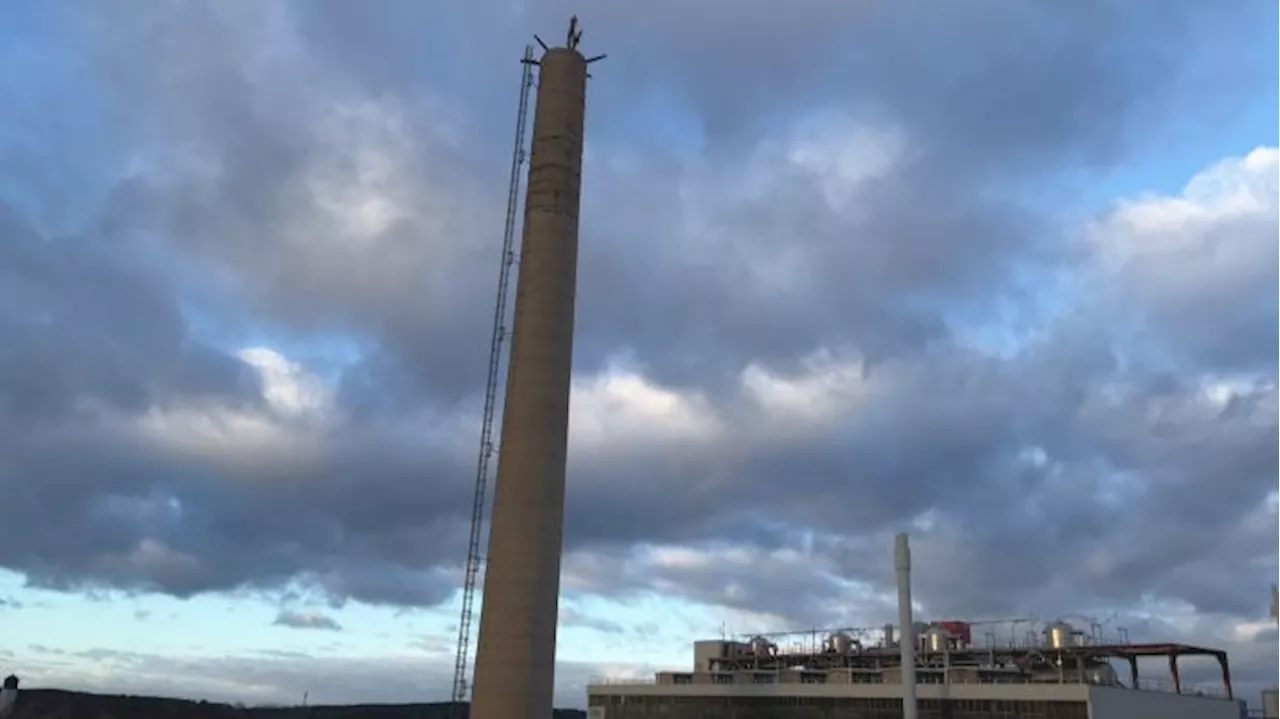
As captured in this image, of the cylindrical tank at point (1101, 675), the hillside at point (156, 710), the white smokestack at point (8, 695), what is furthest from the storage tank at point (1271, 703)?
the white smokestack at point (8, 695)

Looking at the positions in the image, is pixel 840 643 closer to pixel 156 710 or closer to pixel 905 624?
pixel 905 624

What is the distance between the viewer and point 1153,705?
71312 mm

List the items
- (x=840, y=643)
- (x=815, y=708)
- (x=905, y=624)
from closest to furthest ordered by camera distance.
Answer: (x=905, y=624), (x=815, y=708), (x=840, y=643)

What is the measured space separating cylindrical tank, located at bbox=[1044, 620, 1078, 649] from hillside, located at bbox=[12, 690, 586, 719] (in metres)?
81.0

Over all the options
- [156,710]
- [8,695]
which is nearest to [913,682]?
[8,695]

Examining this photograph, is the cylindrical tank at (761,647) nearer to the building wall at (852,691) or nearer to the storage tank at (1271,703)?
the building wall at (852,691)

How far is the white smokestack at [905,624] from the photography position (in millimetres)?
69300

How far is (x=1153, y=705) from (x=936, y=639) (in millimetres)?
15552

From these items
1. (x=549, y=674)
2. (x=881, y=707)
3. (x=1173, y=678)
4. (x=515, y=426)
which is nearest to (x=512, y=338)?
(x=515, y=426)

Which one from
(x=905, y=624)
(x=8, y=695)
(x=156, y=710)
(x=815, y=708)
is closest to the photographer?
(x=905, y=624)

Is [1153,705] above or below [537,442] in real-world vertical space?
below

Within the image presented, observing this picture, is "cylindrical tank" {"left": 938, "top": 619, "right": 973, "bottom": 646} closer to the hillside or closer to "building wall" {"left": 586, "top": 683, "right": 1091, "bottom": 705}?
"building wall" {"left": 586, "top": 683, "right": 1091, "bottom": 705}

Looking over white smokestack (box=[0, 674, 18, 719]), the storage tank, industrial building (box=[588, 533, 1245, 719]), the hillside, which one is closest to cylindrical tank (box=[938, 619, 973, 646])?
industrial building (box=[588, 533, 1245, 719])

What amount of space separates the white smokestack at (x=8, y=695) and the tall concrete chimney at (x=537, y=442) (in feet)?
262
